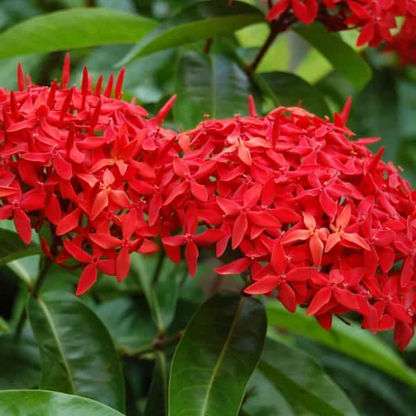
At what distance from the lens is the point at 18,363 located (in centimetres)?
118

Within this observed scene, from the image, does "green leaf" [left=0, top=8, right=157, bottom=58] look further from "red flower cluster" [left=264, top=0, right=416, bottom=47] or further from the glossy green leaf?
the glossy green leaf

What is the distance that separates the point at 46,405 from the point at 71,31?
705 mm

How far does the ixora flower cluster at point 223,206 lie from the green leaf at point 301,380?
0.68ft

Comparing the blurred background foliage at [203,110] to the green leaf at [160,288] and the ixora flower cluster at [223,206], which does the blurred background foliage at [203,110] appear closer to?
the green leaf at [160,288]

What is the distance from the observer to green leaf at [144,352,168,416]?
3.94 ft

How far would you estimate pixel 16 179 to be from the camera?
945 millimetres

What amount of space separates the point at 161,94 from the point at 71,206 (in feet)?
2.05

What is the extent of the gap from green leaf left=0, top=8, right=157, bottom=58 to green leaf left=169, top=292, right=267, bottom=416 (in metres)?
0.53

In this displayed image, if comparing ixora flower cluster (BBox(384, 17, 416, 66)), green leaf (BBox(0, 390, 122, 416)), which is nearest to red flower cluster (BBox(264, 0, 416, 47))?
green leaf (BBox(0, 390, 122, 416))

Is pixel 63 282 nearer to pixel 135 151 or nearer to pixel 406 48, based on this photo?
pixel 135 151

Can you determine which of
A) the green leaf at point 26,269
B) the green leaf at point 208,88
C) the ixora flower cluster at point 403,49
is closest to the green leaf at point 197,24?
the green leaf at point 208,88

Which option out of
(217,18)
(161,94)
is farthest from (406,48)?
(217,18)

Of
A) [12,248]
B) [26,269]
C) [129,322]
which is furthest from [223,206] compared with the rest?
[129,322]

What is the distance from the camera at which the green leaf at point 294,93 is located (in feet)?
4.52
